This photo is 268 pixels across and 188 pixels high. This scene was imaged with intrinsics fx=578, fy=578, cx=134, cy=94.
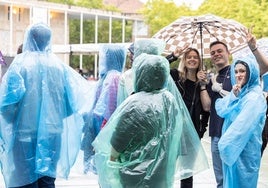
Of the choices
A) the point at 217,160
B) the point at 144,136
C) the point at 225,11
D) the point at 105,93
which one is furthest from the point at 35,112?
the point at 225,11

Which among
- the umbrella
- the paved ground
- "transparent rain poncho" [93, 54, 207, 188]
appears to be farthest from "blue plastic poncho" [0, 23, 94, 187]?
the paved ground

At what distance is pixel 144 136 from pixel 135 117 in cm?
12

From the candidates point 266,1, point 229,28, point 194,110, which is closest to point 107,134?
point 194,110

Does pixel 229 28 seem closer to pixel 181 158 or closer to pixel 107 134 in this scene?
pixel 181 158

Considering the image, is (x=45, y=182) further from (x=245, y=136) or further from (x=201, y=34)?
(x=201, y=34)

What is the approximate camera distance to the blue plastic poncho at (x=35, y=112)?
15.4 feet

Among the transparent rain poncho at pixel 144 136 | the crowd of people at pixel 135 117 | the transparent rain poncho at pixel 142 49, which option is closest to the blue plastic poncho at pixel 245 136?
the crowd of people at pixel 135 117

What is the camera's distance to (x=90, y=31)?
63688mm

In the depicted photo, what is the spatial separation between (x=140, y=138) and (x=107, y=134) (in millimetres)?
232

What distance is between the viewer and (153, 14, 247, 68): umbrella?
6.04 meters

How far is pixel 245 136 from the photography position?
4547mm

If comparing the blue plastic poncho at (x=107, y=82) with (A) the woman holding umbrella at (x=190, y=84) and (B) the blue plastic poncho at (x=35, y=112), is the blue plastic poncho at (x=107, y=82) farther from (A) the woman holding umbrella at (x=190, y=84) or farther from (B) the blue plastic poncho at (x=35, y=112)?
(B) the blue plastic poncho at (x=35, y=112)

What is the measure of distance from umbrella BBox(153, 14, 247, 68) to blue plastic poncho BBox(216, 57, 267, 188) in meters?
1.37

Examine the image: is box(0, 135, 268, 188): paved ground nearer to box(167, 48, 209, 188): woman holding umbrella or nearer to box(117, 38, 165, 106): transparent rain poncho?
box(167, 48, 209, 188): woman holding umbrella
